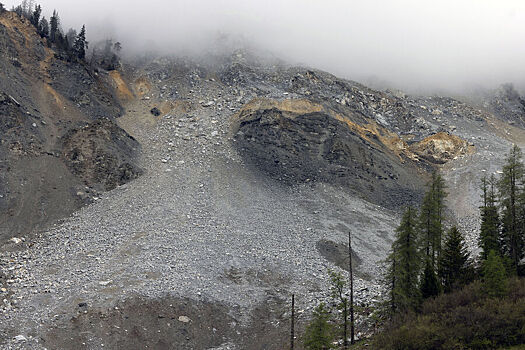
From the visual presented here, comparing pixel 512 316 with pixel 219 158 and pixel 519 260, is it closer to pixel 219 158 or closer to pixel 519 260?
pixel 519 260

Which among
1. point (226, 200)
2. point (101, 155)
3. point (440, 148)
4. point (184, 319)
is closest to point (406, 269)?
point (184, 319)

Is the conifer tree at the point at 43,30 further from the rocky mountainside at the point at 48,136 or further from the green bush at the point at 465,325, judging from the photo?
the green bush at the point at 465,325

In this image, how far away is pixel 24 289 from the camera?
30516 mm

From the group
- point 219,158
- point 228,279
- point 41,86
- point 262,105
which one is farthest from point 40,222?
point 262,105

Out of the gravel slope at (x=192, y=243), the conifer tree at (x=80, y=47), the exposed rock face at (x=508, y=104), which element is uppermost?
the conifer tree at (x=80, y=47)

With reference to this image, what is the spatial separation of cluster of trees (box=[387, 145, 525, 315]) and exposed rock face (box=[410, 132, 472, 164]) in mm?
36501

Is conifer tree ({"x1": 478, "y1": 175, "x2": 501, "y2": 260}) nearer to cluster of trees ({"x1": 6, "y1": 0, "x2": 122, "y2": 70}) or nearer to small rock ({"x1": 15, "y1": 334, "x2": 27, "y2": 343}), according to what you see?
small rock ({"x1": 15, "y1": 334, "x2": 27, "y2": 343})

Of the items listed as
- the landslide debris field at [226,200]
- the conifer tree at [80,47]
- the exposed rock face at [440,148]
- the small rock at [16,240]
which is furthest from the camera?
the conifer tree at [80,47]

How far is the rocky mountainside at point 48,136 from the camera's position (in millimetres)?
43469

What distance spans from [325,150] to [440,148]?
20795 millimetres

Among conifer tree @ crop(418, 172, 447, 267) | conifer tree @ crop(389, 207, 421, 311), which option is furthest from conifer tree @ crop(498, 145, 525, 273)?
conifer tree @ crop(389, 207, 421, 311)

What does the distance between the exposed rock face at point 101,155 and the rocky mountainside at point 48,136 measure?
109 millimetres

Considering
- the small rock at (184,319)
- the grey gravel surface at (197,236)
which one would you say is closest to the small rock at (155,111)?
the grey gravel surface at (197,236)

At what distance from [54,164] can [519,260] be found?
152ft
